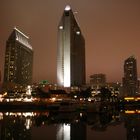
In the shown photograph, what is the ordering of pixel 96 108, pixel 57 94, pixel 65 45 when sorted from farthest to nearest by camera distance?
pixel 65 45 < pixel 57 94 < pixel 96 108

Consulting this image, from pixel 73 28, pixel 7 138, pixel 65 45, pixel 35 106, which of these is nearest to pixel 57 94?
pixel 35 106


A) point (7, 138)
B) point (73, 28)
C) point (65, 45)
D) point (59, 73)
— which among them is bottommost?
point (7, 138)

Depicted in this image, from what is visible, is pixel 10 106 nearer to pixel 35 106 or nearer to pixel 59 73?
pixel 35 106

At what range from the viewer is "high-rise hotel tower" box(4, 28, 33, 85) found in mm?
163125

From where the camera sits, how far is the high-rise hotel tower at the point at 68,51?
156m

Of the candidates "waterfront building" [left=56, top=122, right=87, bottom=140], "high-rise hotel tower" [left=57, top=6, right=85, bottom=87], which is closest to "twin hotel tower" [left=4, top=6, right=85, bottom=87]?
"high-rise hotel tower" [left=57, top=6, right=85, bottom=87]

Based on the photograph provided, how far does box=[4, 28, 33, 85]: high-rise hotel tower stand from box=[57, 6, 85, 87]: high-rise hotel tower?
24.2 m

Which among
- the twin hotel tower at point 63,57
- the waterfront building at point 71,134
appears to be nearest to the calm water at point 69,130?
the waterfront building at point 71,134

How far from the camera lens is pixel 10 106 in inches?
3393

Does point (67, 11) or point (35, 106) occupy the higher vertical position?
point (67, 11)

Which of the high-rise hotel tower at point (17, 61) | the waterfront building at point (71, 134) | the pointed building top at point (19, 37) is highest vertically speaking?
the pointed building top at point (19, 37)

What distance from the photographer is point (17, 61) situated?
16475cm

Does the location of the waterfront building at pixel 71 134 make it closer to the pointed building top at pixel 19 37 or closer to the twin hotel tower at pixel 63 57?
the twin hotel tower at pixel 63 57

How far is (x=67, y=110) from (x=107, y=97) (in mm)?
54658
